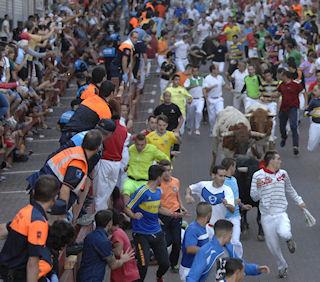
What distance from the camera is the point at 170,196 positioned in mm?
14141

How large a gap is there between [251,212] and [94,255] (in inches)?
271

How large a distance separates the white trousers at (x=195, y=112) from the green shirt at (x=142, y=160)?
820 cm

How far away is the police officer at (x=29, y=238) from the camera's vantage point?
8.90 meters

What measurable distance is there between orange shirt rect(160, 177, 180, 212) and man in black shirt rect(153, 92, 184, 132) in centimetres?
526

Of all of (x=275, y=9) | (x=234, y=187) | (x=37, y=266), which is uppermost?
(x=37, y=266)

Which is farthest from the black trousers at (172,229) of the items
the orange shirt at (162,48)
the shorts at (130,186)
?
the orange shirt at (162,48)

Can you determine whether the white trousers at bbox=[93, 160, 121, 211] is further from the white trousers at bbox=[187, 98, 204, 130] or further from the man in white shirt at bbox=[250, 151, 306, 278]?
the white trousers at bbox=[187, 98, 204, 130]

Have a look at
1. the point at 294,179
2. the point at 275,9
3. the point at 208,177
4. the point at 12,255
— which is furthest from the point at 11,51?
the point at 275,9

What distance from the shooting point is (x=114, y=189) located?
1517 centimetres

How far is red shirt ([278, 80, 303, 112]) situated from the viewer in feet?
70.7

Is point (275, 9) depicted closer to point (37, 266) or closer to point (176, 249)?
point (176, 249)

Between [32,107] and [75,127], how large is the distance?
9.73 meters

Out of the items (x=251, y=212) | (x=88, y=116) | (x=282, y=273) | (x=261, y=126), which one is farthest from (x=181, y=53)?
(x=88, y=116)

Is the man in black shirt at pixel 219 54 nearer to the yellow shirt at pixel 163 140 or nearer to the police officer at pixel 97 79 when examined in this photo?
the yellow shirt at pixel 163 140
